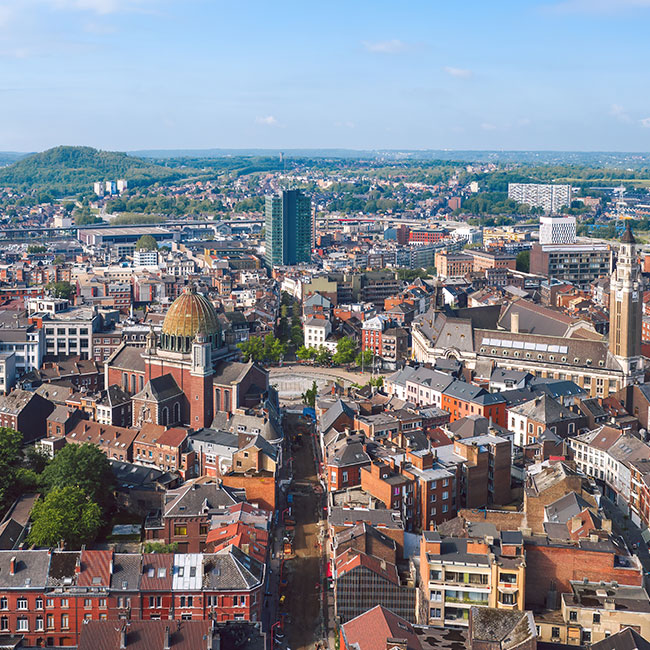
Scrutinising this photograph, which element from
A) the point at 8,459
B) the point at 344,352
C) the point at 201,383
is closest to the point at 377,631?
the point at 8,459

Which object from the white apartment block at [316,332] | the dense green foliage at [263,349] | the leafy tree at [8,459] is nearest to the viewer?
the leafy tree at [8,459]

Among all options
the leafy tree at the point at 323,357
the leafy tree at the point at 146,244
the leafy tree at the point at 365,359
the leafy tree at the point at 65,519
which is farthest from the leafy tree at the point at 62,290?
the leafy tree at the point at 65,519

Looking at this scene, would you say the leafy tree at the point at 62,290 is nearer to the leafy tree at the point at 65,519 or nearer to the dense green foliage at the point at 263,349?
the dense green foliage at the point at 263,349

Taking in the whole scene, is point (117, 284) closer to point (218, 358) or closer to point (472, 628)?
point (218, 358)

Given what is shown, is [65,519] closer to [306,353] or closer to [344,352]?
[344,352]

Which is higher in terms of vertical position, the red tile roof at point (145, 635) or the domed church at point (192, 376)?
the domed church at point (192, 376)

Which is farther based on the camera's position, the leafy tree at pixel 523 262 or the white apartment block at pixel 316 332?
the leafy tree at pixel 523 262
